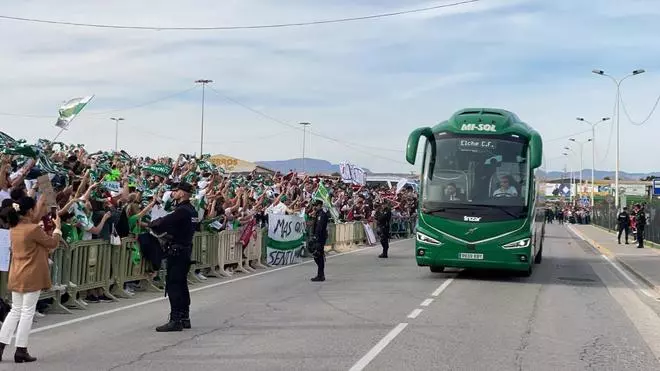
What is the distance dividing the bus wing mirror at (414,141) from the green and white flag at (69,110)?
21.8 ft

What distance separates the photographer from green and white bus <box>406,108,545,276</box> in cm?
1623

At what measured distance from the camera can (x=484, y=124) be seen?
55.3ft

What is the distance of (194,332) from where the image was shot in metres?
9.89

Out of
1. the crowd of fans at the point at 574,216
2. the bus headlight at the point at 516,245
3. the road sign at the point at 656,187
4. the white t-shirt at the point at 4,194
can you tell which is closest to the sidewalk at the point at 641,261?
the bus headlight at the point at 516,245

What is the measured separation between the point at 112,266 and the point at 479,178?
25.9 feet

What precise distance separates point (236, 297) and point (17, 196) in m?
5.80

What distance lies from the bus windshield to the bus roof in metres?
0.14

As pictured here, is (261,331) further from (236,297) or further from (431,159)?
(431,159)

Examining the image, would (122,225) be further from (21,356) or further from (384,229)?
(384,229)

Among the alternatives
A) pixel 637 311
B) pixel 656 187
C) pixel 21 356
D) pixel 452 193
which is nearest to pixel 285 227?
pixel 452 193

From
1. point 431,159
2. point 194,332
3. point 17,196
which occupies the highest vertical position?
point 431,159

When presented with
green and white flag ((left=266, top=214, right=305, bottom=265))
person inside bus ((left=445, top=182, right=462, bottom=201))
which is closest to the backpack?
person inside bus ((left=445, top=182, right=462, bottom=201))

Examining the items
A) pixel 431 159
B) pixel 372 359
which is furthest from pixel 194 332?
pixel 431 159

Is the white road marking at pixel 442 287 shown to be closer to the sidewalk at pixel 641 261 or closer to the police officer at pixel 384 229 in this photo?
the sidewalk at pixel 641 261
